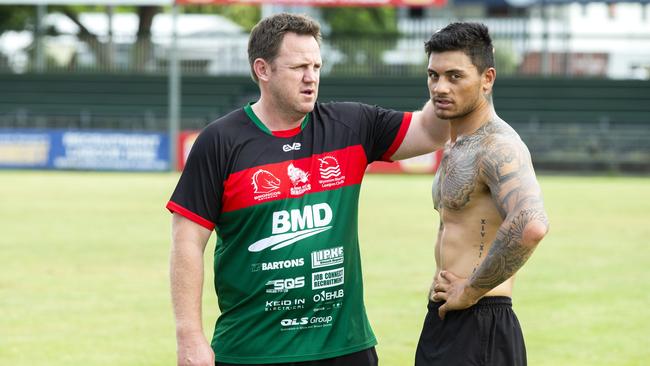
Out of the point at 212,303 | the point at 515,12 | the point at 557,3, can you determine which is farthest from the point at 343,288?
the point at 515,12

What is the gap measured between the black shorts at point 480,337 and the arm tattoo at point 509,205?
0.60 feet

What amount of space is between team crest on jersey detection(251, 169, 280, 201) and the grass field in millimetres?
4163

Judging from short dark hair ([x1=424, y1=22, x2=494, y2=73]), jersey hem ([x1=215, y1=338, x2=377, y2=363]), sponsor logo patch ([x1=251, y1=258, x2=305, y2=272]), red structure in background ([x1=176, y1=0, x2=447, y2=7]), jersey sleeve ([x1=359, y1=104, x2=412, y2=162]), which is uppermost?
red structure in background ([x1=176, y1=0, x2=447, y2=7])

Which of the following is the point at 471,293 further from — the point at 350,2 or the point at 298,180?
the point at 350,2

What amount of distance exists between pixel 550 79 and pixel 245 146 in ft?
122

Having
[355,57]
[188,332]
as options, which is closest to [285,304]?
[188,332]

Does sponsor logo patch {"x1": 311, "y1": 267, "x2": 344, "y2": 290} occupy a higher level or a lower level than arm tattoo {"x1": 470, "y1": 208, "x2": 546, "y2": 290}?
lower

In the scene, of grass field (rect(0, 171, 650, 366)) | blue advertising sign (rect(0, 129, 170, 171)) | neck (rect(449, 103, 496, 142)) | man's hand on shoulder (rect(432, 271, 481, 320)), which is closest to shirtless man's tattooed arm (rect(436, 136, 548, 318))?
man's hand on shoulder (rect(432, 271, 481, 320))

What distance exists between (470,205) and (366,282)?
8.27m

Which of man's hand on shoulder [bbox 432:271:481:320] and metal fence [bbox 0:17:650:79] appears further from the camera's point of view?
metal fence [bbox 0:17:650:79]

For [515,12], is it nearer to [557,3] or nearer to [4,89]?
[557,3]

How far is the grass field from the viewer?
368 inches

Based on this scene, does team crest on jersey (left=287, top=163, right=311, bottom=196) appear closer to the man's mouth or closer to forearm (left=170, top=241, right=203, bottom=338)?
forearm (left=170, top=241, right=203, bottom=338)

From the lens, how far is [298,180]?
4770 millimetres
